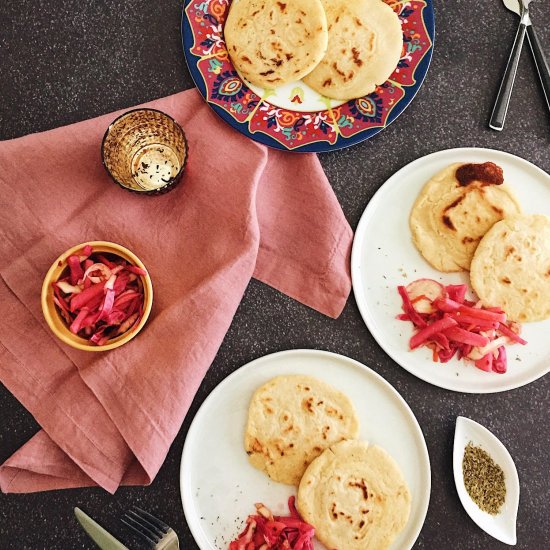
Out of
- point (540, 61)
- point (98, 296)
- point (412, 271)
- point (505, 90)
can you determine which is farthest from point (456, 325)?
point (98, 296)

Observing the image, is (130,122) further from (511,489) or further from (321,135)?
(511,489)

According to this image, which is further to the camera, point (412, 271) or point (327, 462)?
point (412, 271)

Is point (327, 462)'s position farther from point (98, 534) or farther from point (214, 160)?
point (214, 160)

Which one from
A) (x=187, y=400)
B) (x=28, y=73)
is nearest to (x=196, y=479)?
(x=187, y=400)

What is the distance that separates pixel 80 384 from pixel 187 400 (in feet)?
0.90

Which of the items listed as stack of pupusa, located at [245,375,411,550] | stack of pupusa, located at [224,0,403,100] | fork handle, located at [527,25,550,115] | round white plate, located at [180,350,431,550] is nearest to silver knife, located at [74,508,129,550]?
round white plate, located at [180,350,431,550]

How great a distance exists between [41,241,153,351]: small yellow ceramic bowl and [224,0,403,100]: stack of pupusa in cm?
54

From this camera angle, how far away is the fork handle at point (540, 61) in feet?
5.16

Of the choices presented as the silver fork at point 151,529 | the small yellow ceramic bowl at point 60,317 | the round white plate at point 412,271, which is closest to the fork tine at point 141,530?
the silver fork at point 151,529

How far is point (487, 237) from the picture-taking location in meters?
1.45

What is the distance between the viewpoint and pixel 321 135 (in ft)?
4.86

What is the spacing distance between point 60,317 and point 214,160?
0.54 m

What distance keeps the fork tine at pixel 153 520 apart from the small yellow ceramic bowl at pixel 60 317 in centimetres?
44

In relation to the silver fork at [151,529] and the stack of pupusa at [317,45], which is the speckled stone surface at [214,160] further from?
the stack of pupusa at [317,45]
